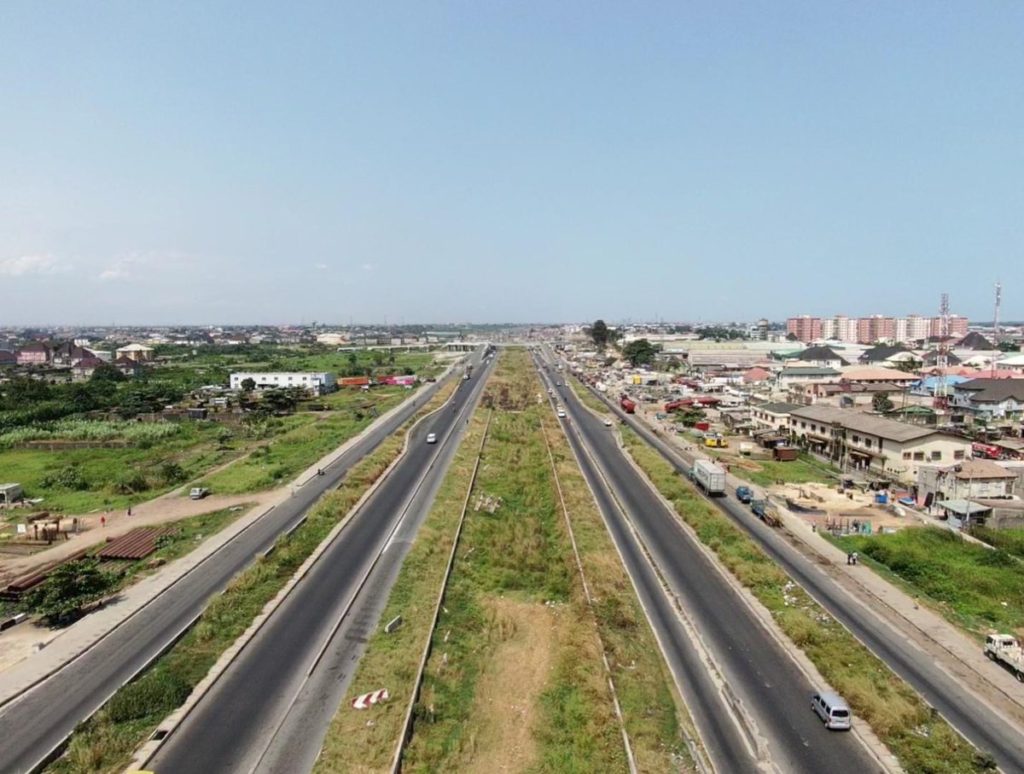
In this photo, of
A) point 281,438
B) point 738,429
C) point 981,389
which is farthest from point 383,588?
point 981,389

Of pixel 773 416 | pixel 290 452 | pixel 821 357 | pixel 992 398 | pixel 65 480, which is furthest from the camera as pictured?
pixel 821 357

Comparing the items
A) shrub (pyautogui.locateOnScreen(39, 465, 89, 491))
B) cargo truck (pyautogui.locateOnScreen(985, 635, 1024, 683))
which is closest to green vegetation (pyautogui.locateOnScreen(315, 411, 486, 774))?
Answer: cargo truck (pyautogui.locateOnScreen(985, 635, 1024, 683))

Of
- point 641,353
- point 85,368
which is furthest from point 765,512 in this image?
point 85,368

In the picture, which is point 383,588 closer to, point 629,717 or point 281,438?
point 629,717

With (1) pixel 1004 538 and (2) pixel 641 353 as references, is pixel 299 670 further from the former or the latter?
(2) pixel 641 353

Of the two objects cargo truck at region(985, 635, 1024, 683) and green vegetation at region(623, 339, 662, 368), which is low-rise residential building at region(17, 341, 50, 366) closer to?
green vegetation at region(623, 339, 662, 368)

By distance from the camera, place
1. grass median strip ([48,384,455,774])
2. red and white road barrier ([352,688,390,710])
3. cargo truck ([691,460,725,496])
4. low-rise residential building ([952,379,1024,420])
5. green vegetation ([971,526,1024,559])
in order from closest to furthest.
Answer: grass median strip ([48,384,455,774]) < red and white road barrier ([352,688,390,710]) < green vegetation ([971,526,1024,559]) < cargo truck ([691,460,725,496]) < low-rise residential building ([952,379,1024,420])

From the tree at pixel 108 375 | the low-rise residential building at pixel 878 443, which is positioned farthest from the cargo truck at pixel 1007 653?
the tree at pixel 108 375
